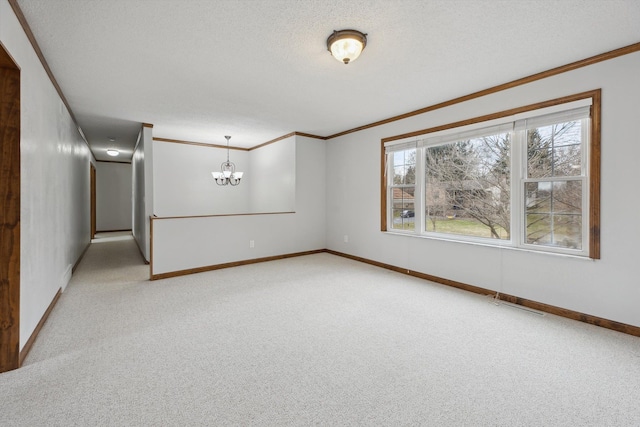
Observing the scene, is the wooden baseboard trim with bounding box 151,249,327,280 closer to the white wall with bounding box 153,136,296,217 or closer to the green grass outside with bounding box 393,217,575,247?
the white wall with bounding box 153,136,296,217

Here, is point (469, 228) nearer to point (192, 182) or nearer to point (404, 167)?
point (404, 167)

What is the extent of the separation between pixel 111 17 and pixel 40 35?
0.80 m

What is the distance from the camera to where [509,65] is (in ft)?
9.42

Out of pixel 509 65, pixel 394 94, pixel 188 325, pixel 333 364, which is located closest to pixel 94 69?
pixel 188 325

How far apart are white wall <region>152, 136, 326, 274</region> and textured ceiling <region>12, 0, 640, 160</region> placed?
1.78m

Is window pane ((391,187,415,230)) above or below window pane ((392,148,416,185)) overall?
below

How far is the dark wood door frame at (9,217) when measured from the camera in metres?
1.98

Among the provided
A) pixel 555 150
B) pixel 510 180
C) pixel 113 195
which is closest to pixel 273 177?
pixel 510 180

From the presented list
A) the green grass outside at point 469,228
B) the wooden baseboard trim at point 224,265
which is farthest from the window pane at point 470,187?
the wooden baseboard trim at point 224,265

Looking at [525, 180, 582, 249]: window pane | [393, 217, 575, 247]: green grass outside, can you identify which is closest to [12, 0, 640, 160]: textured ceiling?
[525, 180, 582, 249]: window pane

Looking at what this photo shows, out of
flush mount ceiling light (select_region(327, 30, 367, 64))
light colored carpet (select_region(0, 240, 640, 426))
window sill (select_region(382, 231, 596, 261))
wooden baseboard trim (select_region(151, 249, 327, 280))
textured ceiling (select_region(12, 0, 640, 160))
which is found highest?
textured ceiling (select_region(12, 0, 640, 160))

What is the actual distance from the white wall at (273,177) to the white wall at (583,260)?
2.29 metres

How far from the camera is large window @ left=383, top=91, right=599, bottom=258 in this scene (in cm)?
289

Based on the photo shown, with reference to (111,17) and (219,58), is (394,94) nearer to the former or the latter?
(219,58)
